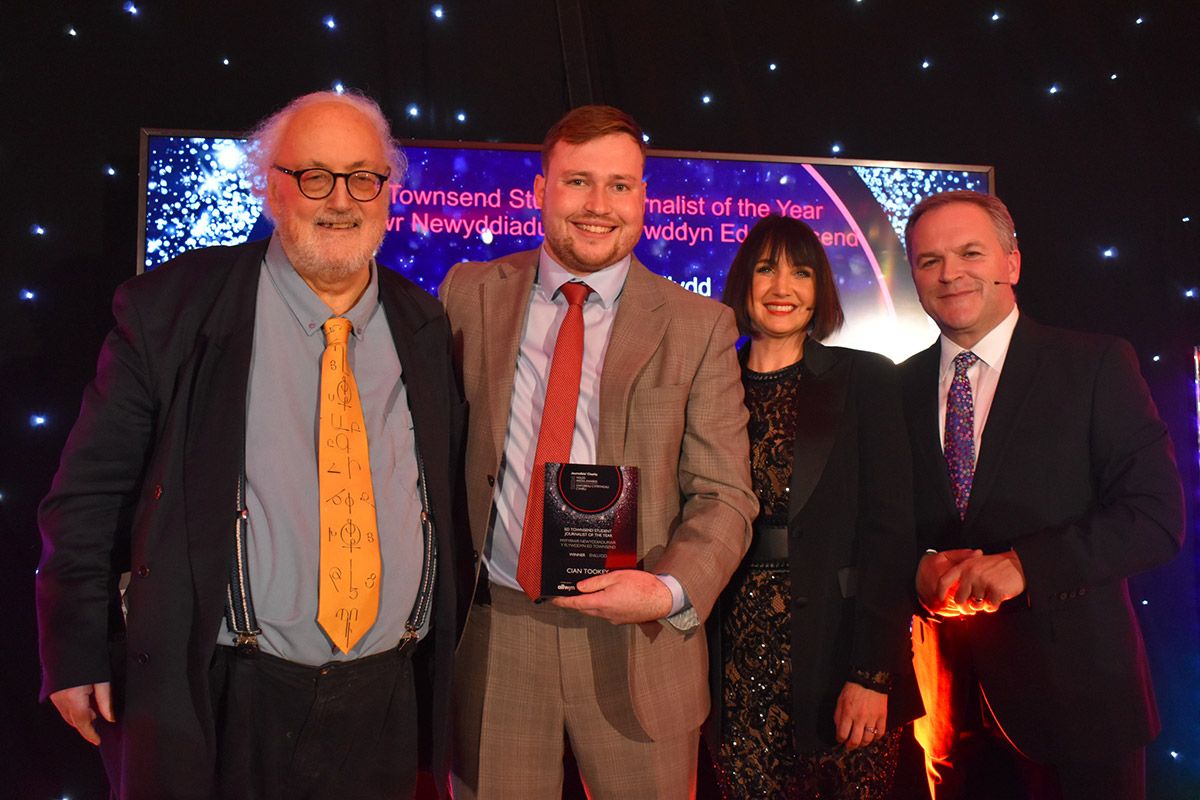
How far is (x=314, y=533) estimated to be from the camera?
168 centimetres

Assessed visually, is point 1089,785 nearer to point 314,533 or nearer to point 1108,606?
point 1108,606

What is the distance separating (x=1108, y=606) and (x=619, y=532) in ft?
4.17

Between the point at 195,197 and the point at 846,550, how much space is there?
7.91 feet

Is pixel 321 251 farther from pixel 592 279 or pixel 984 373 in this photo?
pixel 984 373

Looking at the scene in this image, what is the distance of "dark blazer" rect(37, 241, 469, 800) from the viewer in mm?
1580

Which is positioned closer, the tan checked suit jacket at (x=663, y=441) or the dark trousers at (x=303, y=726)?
the dark trousers at (x=303, y=726)

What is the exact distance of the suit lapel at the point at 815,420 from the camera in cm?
222

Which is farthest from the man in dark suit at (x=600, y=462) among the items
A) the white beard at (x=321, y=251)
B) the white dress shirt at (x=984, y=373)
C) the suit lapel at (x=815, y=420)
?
the white dress shirt at (x=984, y=373)

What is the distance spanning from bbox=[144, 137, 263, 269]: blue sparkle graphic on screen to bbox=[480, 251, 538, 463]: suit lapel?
132 cm

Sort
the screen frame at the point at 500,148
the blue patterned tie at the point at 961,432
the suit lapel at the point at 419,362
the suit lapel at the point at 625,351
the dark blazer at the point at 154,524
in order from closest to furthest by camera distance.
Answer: the dark blazer at the point at 154,524 < the suit lapel at the point at 419,362 < the suit lapel at the point at 625,351 < the blue patterned tie at the point at 961,432 < the screen frame at the point at 500,148

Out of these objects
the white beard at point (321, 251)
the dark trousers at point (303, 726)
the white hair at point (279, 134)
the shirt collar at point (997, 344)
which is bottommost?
the dark trousers at point (303, 726)

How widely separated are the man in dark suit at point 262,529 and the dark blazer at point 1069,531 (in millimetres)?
1325

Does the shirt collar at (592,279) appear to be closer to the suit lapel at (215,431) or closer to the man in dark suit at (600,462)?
the man in dark suit at (600,462)

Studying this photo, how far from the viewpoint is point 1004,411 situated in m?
2.23
